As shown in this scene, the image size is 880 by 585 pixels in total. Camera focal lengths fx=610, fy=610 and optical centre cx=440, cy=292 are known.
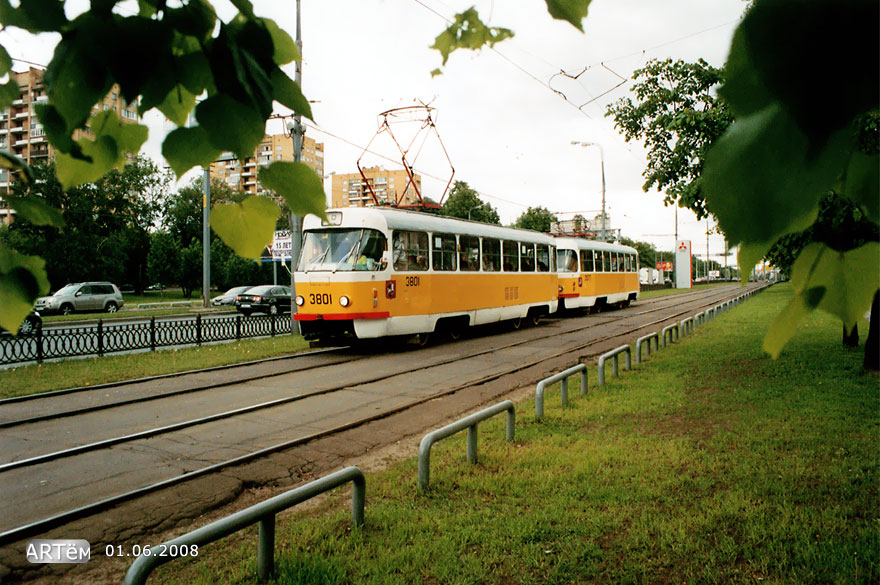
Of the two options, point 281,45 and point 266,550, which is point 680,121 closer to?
point 281,45

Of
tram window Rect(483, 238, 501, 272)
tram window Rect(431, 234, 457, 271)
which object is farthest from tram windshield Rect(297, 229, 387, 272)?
tram window Rect(483, 238, 501, 272)

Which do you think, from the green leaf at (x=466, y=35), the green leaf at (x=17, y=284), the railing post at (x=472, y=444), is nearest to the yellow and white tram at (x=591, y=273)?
the railing post at (x=472, y=444)

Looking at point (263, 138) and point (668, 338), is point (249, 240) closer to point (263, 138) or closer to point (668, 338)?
point (263, 138)

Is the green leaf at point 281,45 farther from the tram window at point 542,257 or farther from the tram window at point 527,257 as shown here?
the tram window at point 542,257

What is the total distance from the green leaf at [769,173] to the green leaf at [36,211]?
1.26 m

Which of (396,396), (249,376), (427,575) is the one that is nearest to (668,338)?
(396,396)

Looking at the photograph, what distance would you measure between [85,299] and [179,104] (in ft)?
113

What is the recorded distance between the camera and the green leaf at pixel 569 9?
116 cm

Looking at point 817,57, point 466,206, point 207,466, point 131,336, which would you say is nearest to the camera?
point 817,57

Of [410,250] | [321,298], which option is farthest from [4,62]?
[410,250]

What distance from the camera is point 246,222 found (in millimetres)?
1149

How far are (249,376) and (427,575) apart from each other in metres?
8.27

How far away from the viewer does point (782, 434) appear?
6320 mm

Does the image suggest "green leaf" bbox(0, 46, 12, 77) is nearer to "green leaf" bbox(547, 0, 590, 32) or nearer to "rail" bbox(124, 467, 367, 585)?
"green leaf" bbox(547, 0, 590, 32)
